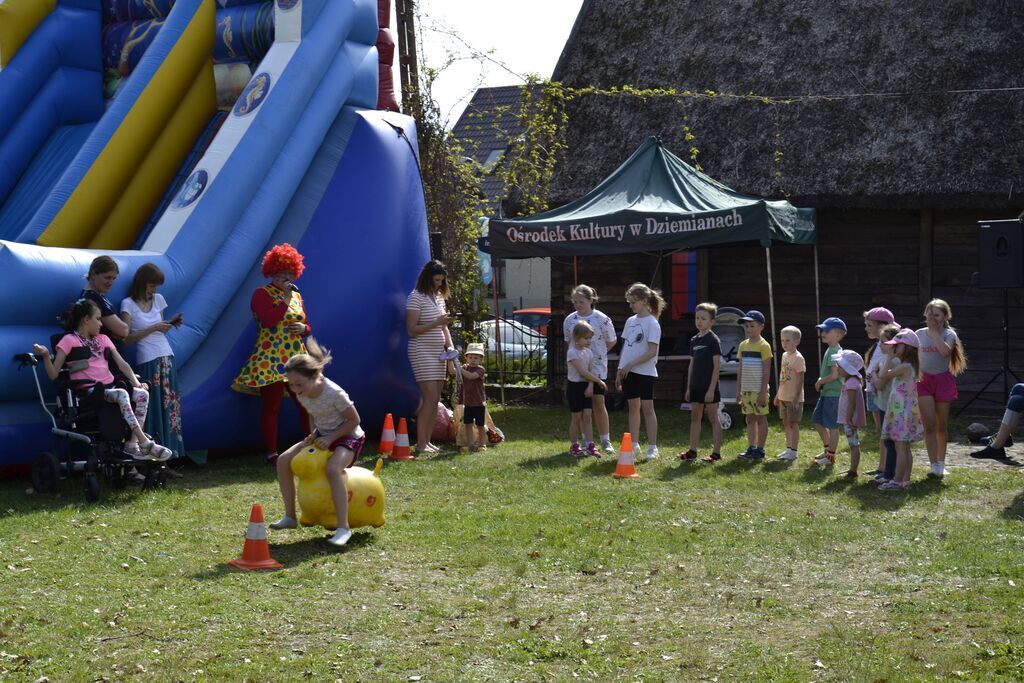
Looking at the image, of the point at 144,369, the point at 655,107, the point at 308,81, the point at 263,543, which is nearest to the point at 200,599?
the point at 263,543

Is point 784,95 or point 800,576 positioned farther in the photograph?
point 784,95

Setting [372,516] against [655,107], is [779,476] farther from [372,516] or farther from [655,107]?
[655,107]

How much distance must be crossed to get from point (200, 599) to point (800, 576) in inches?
129

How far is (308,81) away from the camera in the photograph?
12000 millimetres

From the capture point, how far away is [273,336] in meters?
11.2

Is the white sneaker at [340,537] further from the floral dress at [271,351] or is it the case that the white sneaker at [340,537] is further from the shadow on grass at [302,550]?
the floral dress at [271,351]

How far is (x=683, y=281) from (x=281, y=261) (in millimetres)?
9039

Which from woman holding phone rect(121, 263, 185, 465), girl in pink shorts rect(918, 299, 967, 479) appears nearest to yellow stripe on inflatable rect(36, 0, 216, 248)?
woman holding phone rect(121, 263, 185, 465)

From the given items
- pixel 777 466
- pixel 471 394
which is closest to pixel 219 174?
pixel 471 394

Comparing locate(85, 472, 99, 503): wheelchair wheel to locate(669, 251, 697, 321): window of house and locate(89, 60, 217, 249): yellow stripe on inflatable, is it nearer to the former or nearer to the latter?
locate(89, 60, 217, 249): yellow stripe on inflatable

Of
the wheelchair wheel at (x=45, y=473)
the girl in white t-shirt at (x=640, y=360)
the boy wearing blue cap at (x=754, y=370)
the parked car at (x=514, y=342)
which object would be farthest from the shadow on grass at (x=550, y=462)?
the parked car at (x=514, y=342)

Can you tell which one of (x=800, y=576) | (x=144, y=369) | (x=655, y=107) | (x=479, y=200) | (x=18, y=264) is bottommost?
(x=800, y=576)

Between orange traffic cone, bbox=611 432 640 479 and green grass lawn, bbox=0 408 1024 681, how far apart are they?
27 centimetres

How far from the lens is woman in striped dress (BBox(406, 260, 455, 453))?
12164 mm
